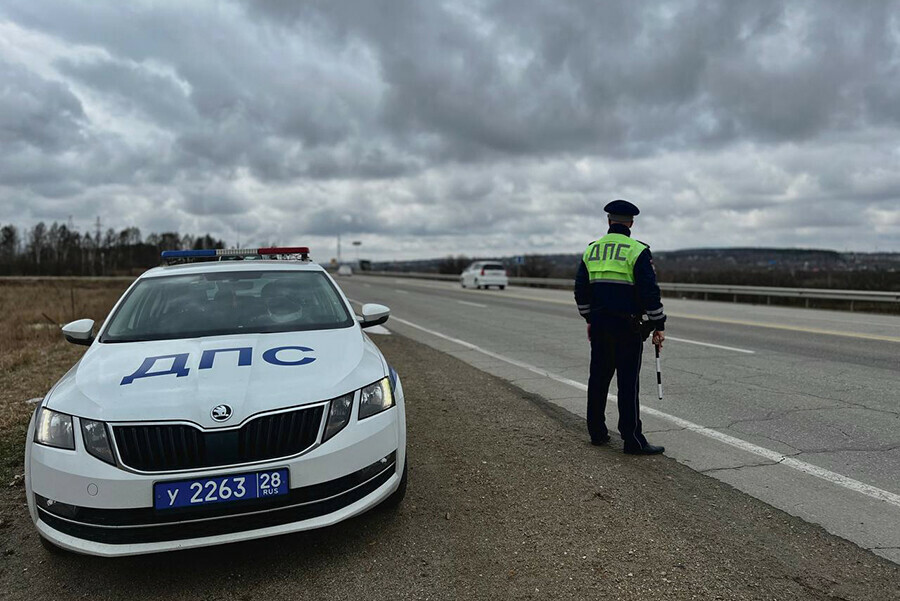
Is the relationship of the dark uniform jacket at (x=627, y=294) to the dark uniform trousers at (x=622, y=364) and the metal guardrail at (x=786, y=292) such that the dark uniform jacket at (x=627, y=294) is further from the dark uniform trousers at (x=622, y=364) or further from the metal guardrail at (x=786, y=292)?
the metal guardrail at (x=786, y=292)

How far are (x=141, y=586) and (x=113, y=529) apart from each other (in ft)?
1.18

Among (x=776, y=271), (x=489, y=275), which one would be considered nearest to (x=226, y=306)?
(x=489, y=275)

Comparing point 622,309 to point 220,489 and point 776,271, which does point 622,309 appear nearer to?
point 220,489

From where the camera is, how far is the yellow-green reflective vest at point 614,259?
4.57 meters

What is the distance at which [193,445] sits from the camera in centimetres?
283

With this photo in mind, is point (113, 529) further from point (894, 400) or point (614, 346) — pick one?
point (894, 400)

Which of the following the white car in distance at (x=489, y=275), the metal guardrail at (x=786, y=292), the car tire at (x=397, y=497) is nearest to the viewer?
the car tire at (x=397, y=497)

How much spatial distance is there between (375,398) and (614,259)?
7.57ft

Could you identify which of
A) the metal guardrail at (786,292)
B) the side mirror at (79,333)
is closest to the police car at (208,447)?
the side mirror at (79,333)

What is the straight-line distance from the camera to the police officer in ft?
14.9

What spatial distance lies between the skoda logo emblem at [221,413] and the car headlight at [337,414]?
0.48 meters

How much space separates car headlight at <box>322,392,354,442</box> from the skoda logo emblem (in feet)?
1.58

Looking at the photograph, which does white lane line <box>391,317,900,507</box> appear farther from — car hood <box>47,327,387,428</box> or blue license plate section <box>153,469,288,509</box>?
blue license plate section <box>153,469,288,509</box>

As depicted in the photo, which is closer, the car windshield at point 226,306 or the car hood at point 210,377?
the car hood at point 210,377
